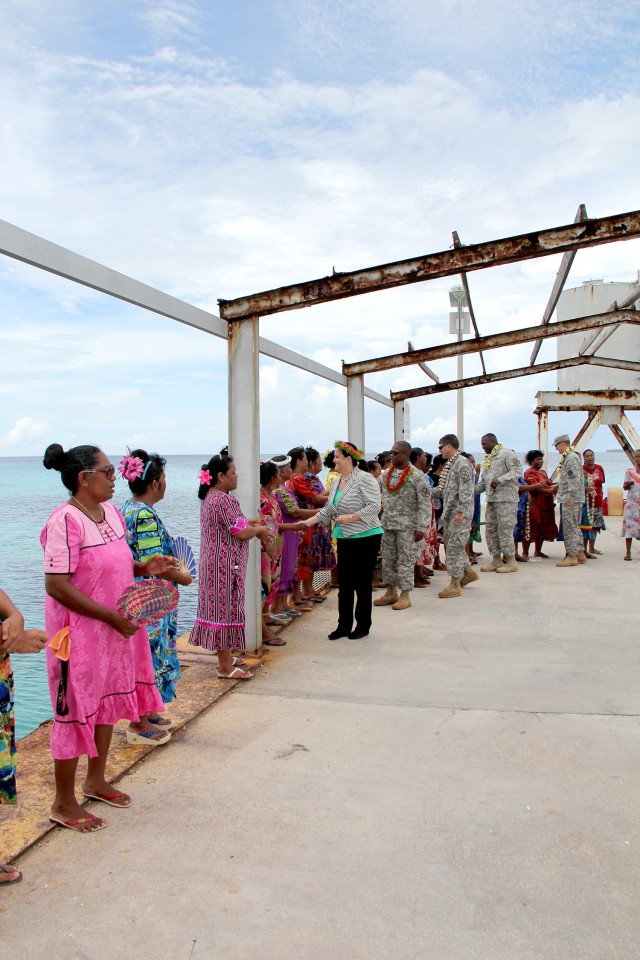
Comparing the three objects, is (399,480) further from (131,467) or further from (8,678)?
(8,678)

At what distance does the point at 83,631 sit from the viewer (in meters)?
3.05

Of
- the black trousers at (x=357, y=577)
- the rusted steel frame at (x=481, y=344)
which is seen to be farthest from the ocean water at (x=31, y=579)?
the rusted steel frame at (x=481, y=344)

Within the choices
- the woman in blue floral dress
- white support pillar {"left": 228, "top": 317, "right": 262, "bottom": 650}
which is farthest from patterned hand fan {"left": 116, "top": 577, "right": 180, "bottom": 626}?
white support pillar {"left": 228, "top": 317, "right": 262, "bottom": 650}

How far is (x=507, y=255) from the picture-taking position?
18.7 ft

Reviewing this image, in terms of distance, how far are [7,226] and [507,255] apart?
381 cm

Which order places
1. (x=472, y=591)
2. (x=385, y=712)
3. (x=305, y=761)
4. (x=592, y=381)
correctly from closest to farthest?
(x=305, y=761)
(x=385, y=712)
(x=472, y=591)
(x=592, y=381)

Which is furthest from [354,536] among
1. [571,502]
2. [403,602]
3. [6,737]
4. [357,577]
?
[571,502]

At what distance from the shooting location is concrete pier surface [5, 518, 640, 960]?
2.43 m

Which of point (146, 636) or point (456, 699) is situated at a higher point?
point (146, 636)

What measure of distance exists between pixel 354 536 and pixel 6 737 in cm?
393

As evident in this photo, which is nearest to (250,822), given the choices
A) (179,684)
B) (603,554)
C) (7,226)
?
(179,684)

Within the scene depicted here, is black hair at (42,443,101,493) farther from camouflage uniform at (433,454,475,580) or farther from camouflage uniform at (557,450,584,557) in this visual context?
camouflage uniform at (557,450,584,557)

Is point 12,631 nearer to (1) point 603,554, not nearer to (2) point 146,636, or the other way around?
(2) point 146,636

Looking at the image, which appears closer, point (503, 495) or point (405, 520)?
point (405, 520)
